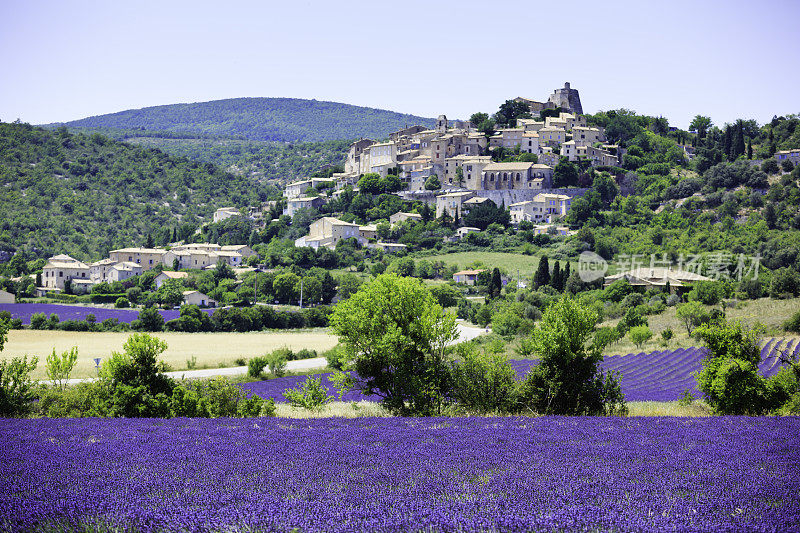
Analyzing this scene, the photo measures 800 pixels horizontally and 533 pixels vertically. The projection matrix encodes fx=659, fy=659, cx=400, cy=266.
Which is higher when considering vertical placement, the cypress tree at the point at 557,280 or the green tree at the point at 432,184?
the green tree at the point at 432,184

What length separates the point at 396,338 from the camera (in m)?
16.6

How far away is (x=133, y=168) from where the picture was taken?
467ft

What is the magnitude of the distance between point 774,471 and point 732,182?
300 ft

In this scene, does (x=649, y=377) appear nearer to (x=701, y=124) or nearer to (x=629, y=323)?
(x=629, y=323)

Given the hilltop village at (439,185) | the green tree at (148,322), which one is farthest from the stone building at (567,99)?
the green tree at (148,322)

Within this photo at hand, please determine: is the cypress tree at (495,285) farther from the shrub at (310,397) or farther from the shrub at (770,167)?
the shrub at (770,167)

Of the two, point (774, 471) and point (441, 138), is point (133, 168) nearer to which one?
point (441, 138)

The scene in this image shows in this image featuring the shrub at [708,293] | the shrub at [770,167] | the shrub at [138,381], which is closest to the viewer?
the shrub at [138,381]

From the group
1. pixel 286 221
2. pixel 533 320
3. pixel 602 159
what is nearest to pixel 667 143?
pixel 602 159

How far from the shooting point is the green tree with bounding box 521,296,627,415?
16125mm

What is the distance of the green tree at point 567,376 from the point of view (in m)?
16.1

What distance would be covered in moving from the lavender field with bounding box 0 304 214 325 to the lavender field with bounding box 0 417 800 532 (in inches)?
2152

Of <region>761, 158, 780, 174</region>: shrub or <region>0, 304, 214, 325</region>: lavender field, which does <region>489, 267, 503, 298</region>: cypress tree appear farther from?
<region>761, 158, 780, 174</region>: shrub

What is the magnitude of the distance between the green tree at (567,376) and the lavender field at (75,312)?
5110cm
